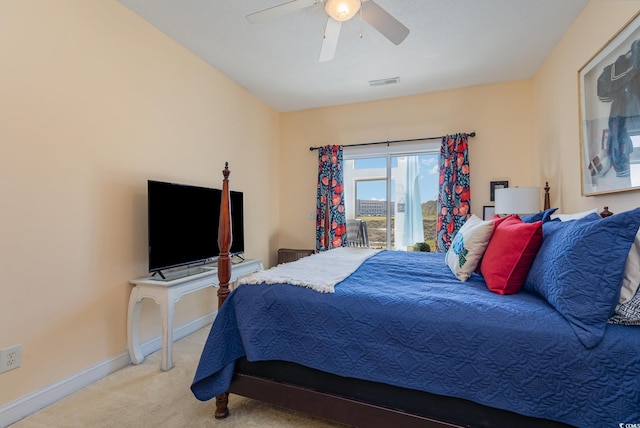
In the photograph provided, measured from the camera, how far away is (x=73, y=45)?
1.94 metres

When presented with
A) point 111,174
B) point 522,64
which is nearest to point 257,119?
point 111,174

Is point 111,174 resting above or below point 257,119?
below

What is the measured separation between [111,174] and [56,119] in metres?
0.46

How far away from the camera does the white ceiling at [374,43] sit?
2260 millimetres

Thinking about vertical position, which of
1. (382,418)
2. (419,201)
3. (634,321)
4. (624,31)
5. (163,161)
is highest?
(624,31)

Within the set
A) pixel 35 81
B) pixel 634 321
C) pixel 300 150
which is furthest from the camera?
pixel 300 150

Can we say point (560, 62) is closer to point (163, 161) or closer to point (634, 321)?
point (634, 321)

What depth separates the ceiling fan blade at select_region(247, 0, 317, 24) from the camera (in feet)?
5.88

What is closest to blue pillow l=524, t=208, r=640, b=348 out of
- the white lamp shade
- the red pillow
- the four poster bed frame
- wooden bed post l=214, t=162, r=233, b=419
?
the red pillow

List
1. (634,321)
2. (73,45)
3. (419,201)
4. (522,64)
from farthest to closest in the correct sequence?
1. (419,201)
2. (522,64)
3. (73,45)
4. (634,321)

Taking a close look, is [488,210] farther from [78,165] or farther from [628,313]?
[78,165]

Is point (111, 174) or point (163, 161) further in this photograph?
point (163, 161)

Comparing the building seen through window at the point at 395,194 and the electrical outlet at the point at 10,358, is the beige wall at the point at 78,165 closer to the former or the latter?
the electrical outlet at the point at 10,358

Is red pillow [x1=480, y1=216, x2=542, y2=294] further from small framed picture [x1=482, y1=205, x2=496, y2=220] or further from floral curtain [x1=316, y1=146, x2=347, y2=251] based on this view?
floral curtain [x1=316, y1=146, x2=347, y2=251]
